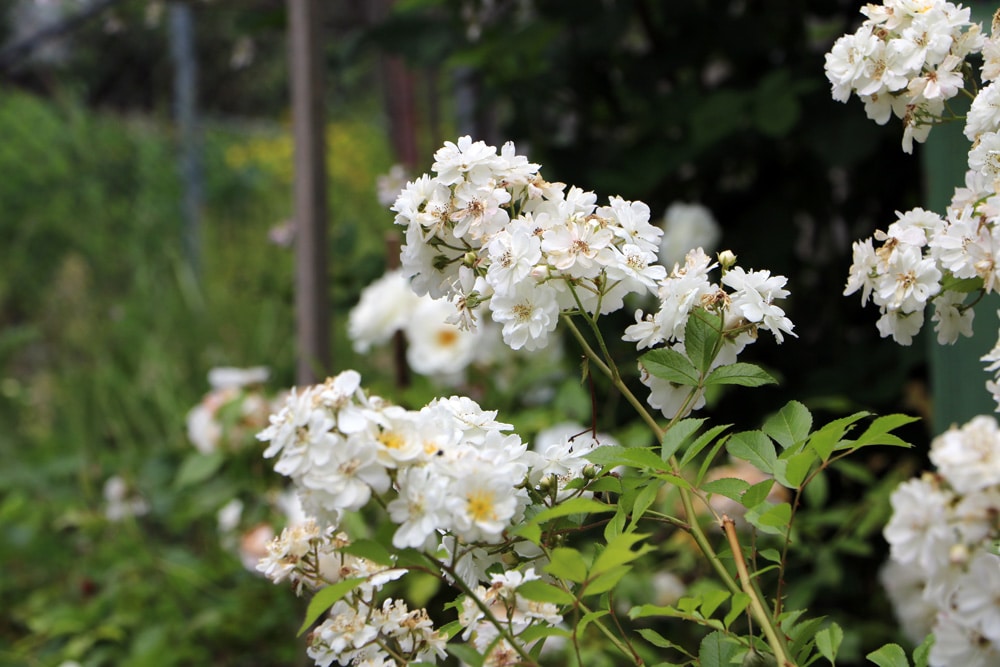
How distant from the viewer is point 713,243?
1.90 m

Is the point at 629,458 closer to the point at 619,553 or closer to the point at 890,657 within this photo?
the point at 619,553

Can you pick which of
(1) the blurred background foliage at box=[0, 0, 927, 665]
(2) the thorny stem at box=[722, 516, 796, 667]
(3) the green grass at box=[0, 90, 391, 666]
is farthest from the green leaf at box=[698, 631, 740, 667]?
(3) the green grass at box=[0, 90, 391, 666]

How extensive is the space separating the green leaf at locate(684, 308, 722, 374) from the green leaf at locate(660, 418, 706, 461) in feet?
0.13

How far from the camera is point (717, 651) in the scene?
23.4 inches

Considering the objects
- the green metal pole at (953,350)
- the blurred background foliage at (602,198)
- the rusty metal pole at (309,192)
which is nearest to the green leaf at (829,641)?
the blurred background foliage at (602,198)

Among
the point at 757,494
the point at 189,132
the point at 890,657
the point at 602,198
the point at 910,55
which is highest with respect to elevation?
the point at 189,132

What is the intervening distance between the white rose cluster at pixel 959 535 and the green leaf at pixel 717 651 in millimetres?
173

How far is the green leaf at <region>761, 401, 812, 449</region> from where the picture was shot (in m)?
0.61

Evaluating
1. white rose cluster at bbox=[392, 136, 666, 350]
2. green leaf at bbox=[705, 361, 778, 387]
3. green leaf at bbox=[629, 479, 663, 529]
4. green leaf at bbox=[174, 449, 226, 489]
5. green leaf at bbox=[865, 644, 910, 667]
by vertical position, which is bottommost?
green leaf at bbox=[174, 449, 226, 489]

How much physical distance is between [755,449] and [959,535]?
0.20m

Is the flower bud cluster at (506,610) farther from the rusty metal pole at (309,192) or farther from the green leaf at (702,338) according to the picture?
the rusty metal pole at (309,192)

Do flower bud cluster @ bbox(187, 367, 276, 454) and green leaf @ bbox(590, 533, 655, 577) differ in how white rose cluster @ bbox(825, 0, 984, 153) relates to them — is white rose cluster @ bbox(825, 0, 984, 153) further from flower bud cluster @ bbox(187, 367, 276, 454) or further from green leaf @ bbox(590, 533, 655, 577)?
flower bud cluster @ bbox(187, 367, 276, 454)

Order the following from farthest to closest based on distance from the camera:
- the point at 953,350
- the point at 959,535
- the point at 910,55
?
the point at 953,350 → the point at 910,55 → the point at 959,535

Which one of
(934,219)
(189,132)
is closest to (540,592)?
(934,219)
